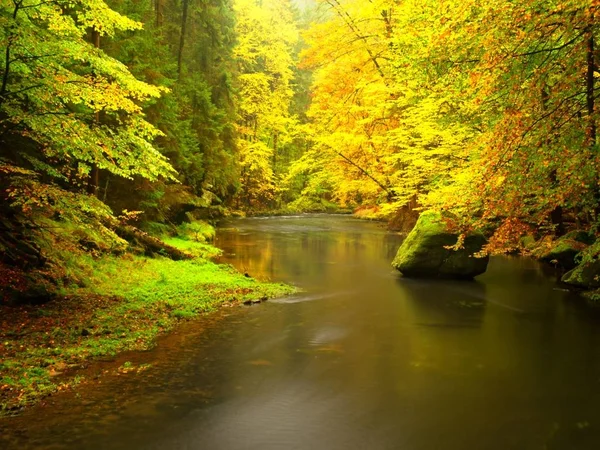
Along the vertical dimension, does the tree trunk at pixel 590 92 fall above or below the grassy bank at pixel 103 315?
above

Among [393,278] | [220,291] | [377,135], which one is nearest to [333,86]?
[377,135]

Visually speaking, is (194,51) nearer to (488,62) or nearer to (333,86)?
(333,86)

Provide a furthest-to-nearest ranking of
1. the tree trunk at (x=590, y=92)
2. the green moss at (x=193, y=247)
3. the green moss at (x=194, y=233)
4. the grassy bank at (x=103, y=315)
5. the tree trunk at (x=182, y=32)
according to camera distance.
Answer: the tree trunk at (x=182, y=32)
the green moss at (x=194, y=233)
the green moss at (x=193, y=247)
the tree trunk at (x=590, y=92)
the grassy bank at (x=103, y=315)

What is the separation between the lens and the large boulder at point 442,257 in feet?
45.3

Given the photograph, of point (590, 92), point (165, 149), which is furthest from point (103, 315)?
point (590, 92)

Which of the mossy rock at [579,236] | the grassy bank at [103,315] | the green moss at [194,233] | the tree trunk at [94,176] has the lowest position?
the grassy bank at [103,315]

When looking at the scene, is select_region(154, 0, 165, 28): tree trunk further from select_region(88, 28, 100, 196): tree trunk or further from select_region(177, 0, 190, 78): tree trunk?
select_region(88, 28, 100, 196): tree trunk

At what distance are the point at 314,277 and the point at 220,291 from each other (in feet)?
13.2

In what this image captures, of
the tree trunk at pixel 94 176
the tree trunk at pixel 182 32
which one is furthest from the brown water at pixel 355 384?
the tree trunk at pixel 182 32

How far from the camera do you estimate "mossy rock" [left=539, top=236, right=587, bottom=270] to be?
42.3 ft

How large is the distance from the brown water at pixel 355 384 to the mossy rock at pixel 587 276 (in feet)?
2.62

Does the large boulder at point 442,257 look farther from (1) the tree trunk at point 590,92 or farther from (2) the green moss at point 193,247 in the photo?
(2) the green moss at point 193,247

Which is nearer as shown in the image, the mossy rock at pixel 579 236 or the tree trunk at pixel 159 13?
the mossy rock at pixel 579 236

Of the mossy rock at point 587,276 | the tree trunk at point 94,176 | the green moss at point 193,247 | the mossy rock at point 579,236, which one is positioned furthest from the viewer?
the green moss at point 193,247
